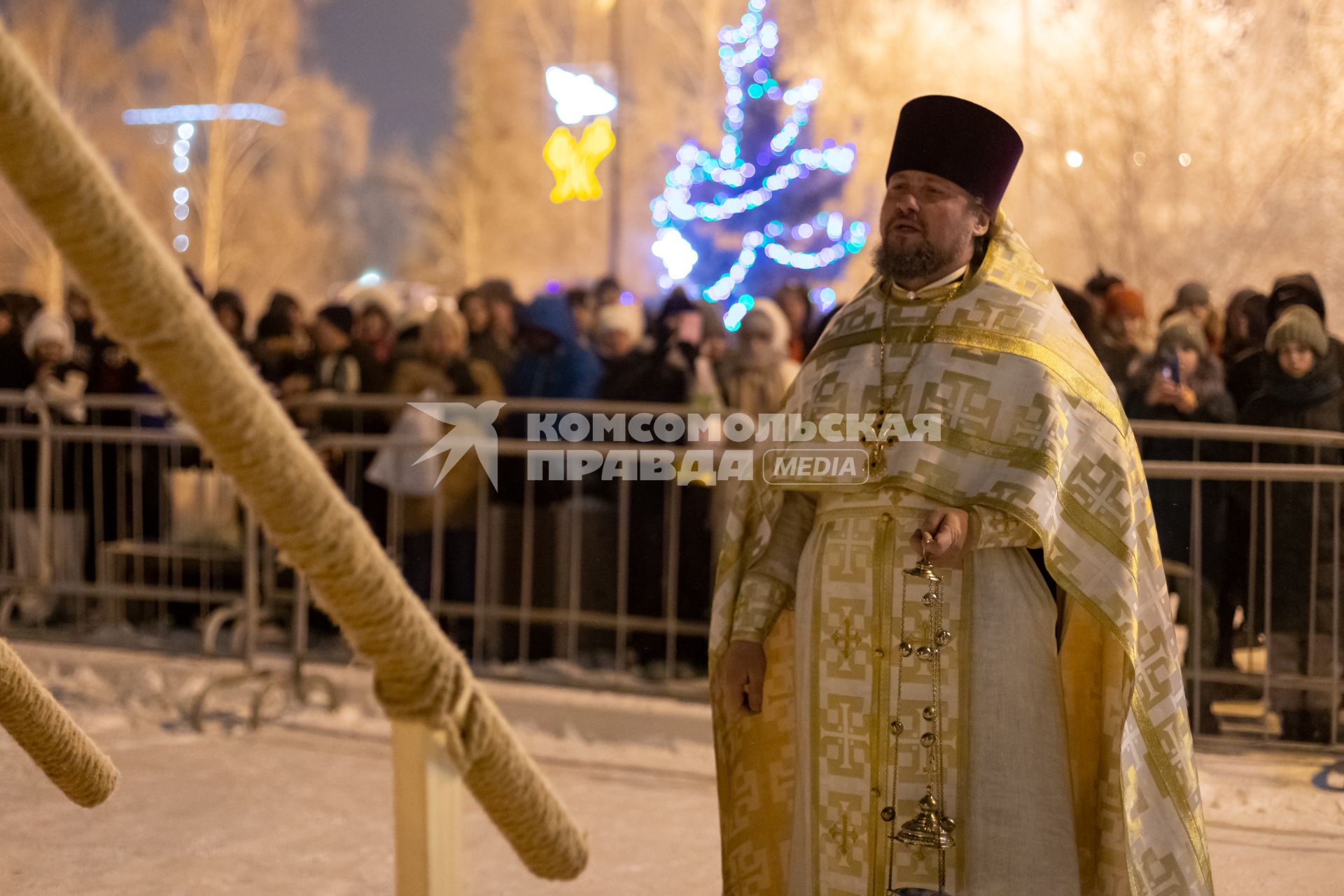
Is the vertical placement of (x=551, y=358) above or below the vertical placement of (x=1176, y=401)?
above

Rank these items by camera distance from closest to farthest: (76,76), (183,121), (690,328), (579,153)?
(690,328) < (579,153) < (76,76) < (183,121)

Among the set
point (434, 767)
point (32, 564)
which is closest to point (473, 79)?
point (32, 564)

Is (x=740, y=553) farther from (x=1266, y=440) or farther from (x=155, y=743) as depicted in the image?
(x=155, y=743)

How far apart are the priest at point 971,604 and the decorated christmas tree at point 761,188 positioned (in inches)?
489

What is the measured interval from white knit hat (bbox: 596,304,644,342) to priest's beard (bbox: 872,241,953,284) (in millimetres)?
4394

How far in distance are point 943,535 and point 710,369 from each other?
4323 millimetres

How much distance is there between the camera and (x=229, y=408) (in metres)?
1.50

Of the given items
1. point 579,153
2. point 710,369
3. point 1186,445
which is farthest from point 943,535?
point 579,153

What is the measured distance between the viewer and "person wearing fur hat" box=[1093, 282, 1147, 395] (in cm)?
654

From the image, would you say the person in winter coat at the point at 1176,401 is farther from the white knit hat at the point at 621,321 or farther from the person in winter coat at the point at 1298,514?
the white knit hat at the point at 621,321

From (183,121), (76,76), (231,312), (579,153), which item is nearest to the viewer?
(231,312)

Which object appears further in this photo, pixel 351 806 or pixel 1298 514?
pixel 1298 514

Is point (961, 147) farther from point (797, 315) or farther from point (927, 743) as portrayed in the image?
point (797, 315)

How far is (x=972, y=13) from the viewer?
15492 millimetres
